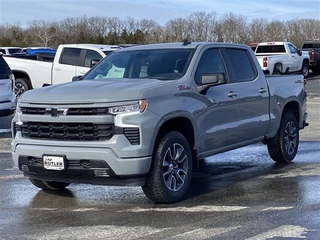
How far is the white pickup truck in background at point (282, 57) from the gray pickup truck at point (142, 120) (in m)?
19.6

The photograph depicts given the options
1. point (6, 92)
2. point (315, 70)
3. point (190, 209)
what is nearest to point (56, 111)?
point (190, 209)

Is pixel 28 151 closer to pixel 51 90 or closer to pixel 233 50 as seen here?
pixel 51 90

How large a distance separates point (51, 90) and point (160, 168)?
1518mm

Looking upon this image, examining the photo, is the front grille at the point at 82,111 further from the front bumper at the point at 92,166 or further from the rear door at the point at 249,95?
the rear door at the point at 249,95

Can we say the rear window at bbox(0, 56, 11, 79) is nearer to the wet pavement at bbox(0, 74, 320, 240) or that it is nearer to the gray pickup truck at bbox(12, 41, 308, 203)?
the wet pavement at bbox(0, 74, 320, 240)

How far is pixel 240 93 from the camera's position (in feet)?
27.3

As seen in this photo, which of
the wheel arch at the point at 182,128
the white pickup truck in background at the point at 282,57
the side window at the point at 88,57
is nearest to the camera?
the wheel arch at the point at 182,128

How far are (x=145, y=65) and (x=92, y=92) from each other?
4.57 ft

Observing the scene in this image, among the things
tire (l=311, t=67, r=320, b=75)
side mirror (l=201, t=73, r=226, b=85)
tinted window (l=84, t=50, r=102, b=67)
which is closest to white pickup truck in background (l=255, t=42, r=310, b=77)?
tire (l=311, t=67, r=320, b=75)

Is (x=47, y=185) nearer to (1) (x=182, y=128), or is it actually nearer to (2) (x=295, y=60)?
(1) (x=182, y=128)

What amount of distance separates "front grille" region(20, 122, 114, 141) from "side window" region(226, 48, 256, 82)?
2437 mm

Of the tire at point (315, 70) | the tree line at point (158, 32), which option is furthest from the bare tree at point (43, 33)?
the tire at point (315, 70)

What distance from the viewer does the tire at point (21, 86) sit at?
19.9 meters

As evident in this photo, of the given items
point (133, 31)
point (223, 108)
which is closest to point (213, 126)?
point (223, 108)
